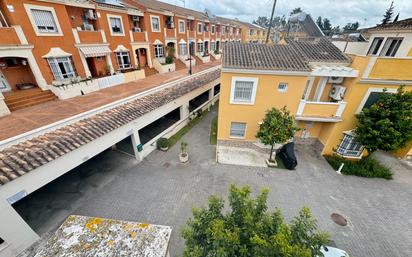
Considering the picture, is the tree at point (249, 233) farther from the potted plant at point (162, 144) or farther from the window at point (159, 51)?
the window at point (159, 51)

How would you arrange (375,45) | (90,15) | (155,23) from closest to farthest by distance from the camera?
(375,45) → (90,15) → (155,23)

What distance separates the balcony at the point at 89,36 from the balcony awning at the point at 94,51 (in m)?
0.58

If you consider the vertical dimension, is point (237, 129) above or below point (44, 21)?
below

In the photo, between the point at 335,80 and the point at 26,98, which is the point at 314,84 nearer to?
the point at 335,80

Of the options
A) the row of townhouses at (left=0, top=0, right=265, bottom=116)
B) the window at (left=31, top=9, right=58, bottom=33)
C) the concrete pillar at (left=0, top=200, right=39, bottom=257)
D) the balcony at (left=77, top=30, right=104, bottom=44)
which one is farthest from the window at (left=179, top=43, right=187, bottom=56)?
the concrete pillar at (left=0, top=200, right=39, bottom=257)

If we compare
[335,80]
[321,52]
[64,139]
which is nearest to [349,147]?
[335,80]

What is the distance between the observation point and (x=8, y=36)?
39.4 feet

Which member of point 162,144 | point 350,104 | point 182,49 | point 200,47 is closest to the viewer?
point 350,104

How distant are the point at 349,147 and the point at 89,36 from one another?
26.1m

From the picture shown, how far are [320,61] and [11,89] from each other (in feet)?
82.0

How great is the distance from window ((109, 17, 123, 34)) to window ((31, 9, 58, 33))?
5.65 meters

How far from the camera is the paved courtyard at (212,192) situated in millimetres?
9219

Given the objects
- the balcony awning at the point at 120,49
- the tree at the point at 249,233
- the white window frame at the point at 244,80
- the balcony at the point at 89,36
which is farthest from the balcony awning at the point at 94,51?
the tree at the point at 249,233

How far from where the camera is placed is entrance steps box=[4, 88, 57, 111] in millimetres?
12057
